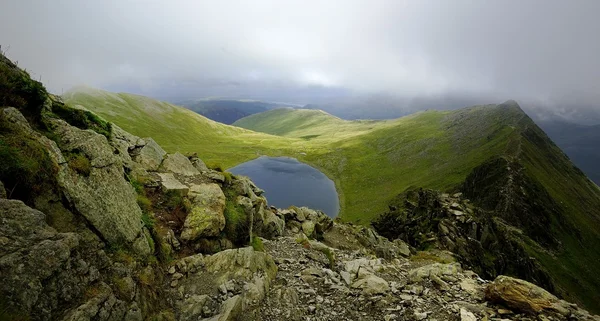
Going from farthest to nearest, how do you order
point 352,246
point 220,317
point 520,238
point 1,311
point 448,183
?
1. point 448,183
2. point 520,238
3. point 352,246
4. point 220,317
5. point 1,311

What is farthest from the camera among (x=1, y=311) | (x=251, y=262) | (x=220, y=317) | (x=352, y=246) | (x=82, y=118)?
(x=352, y=246)

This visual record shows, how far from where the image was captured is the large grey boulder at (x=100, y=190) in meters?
12.7

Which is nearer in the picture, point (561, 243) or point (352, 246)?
point (352, 246)

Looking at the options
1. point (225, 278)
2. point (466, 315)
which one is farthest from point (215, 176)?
point (466, 315)

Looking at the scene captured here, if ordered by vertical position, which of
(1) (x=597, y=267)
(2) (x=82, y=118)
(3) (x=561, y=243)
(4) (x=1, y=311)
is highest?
(2) (x=82, y=118)

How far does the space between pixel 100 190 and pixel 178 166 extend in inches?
561

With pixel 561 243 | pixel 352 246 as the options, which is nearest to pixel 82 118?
pixel 352 246

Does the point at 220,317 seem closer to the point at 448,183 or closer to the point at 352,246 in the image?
Answer: the point at 352,246

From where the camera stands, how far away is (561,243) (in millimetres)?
92562

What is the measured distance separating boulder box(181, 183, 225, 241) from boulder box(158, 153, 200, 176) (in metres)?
4.44

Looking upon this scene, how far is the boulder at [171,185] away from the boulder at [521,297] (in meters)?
21.0

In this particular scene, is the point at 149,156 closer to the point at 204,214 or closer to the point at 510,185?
the point at 204,214

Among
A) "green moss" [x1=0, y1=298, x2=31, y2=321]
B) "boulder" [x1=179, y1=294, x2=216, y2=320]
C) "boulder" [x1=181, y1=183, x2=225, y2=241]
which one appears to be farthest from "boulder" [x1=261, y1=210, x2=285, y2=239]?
"green moss" [x1=0, y1=298, x2=31, y2=321]

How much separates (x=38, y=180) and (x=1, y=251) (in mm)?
3702
